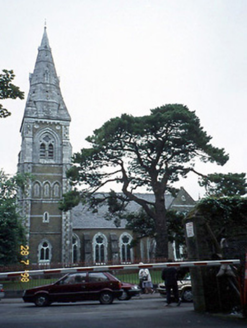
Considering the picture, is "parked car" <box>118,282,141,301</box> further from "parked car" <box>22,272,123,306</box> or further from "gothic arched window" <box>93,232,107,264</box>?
"gothic arched window" <box>93,232,107,264</box>

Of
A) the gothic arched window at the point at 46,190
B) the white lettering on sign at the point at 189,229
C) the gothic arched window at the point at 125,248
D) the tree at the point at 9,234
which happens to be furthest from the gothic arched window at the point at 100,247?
the white lettering on sign at the point at 189,229

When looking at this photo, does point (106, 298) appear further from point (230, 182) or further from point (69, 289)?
point (230, 182)

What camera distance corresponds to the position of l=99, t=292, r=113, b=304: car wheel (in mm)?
13141

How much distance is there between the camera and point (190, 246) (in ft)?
29.5

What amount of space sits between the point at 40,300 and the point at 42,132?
36066mm

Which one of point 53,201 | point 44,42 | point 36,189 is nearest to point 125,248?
point 53,201

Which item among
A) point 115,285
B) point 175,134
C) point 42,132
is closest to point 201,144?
point 175,134

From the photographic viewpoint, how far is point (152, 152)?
88.9 feet

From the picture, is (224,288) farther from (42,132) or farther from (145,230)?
(42,132)

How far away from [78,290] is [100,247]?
3448 centimetres

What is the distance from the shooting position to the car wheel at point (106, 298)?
1314cm

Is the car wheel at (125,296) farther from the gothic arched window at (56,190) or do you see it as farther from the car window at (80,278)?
the gothic arched window at (56,190)

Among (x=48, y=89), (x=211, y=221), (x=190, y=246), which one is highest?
(x=48, y=89)

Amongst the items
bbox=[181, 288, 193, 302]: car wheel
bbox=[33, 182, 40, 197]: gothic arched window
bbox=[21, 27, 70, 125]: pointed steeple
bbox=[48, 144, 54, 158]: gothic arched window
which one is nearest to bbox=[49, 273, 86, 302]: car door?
bbox=[181, 288, 193, 302]: car wheel
